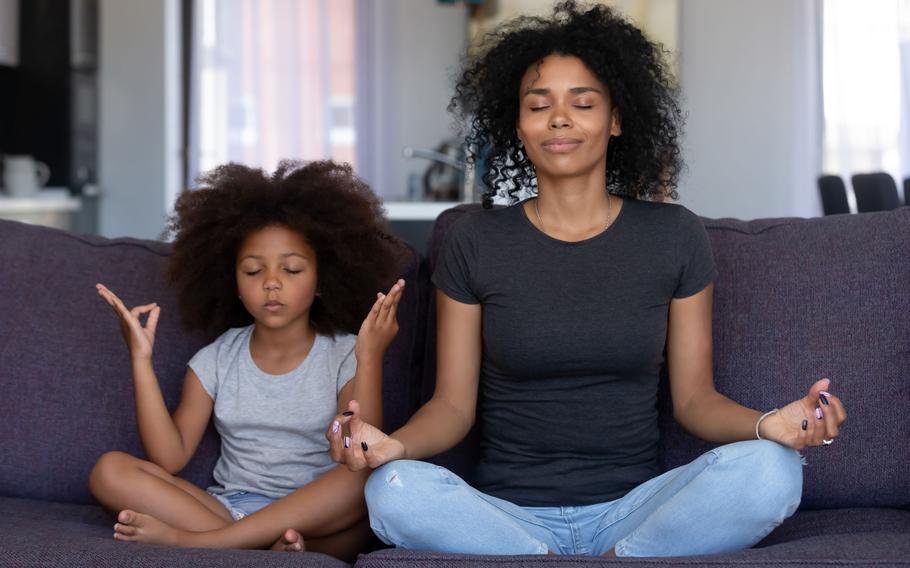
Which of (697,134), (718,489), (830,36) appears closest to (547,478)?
(718,489)

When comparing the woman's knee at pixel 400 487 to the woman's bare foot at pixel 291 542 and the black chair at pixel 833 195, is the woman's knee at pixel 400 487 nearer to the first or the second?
the woman's bare foot at pixel 291 542

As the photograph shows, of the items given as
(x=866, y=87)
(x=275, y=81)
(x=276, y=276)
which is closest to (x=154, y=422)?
(x=276, y=276)

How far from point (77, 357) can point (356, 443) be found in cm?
74

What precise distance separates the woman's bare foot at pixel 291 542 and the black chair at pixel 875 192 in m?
3.05

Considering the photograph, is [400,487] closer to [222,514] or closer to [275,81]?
[222,514]

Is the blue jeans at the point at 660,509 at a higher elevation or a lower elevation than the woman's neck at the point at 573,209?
lower

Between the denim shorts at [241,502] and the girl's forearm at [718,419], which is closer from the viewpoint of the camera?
the girl's forearm at [718,419]

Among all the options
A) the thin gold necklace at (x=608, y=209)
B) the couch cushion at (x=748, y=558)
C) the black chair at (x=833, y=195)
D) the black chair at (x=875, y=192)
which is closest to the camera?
the couch cushion at (x=748, y=558)

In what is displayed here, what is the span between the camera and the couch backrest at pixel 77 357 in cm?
193

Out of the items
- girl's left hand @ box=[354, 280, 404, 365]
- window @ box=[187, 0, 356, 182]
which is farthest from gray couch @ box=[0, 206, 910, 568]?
window @ box=[187, 0, 356, 182]

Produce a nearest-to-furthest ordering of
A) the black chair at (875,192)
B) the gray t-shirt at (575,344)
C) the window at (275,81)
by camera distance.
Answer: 1. the gray t-shirt at (575,344)
2. the black chair at (875,192)
3. the window at (275,81)

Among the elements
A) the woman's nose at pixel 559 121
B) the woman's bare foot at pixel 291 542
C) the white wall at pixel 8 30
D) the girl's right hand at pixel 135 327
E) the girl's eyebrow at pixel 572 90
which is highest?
the white wall at pixel 8 30

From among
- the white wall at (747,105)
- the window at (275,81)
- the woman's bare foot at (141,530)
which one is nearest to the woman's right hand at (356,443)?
the woman's bare foot at (141,530)

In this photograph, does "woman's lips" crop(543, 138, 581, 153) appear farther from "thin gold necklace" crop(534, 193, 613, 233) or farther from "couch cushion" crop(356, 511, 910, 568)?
"couch cushion" crop(356, 511, 910, 568)
